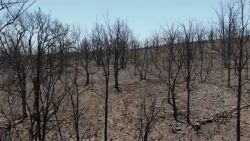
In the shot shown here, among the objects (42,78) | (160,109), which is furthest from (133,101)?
(42,78)

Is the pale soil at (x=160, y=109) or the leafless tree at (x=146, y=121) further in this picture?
the pale soil at (x=160, y=109)

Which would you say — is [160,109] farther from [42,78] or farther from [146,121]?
[42,78]

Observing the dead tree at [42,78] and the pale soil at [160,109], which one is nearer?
the dead tree at [42,78]

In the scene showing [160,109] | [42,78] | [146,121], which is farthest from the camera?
[160,109]

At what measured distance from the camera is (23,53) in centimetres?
2275

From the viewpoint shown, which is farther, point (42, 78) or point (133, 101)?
point (133, 101)

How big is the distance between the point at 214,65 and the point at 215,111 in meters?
21.9

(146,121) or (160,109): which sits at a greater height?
(160,109)

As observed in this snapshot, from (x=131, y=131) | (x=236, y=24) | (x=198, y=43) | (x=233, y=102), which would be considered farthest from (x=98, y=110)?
(x=198, y=43)

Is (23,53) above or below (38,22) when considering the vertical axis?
below

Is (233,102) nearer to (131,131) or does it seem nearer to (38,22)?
(131,131)

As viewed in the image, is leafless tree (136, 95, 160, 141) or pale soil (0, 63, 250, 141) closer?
leafless tree (136, 95, 160, 141)

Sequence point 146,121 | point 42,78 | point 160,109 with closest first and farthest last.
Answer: point 42,78 → point 146,121 → point 160,109

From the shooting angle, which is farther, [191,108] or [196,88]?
[196,88]
